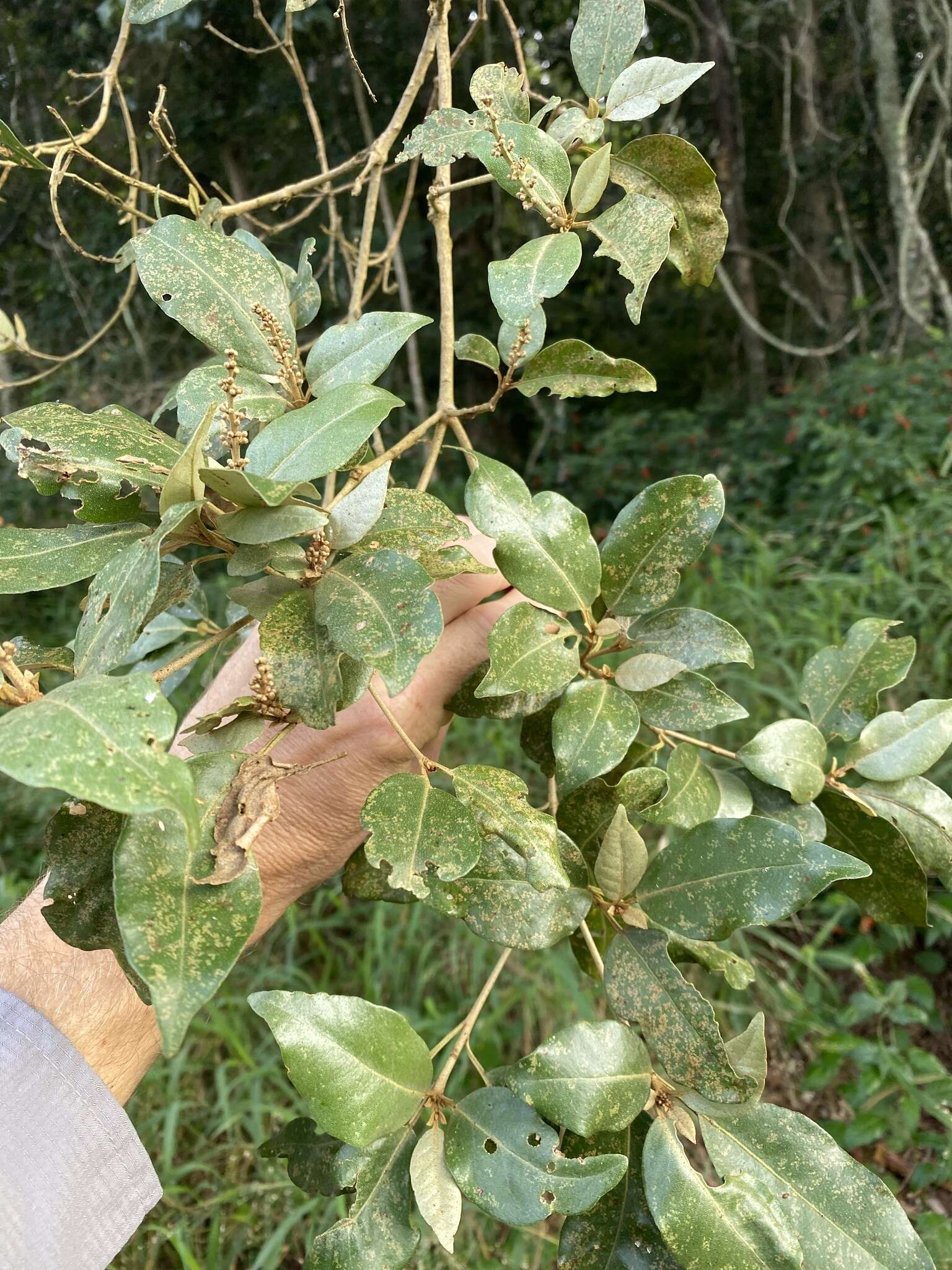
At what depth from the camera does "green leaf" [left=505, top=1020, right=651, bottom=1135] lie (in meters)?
0.47

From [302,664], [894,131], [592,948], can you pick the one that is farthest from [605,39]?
[894,131]

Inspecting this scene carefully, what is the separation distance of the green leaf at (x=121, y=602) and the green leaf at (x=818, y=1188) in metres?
0.41

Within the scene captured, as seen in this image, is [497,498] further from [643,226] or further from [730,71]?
[730,71]

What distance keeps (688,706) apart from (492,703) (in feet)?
0.42

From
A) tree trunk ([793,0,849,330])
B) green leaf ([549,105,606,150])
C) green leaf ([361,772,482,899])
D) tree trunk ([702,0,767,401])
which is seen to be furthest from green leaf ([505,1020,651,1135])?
tree trunk ([793,0,849,330])

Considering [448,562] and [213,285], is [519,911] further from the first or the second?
[213,285]

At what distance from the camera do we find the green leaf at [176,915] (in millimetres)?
319

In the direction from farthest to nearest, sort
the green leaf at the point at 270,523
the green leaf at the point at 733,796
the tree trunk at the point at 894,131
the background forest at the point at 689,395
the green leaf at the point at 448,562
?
the tree trunk at the point at 894,131 → the background forest at the point at 689,395 → the green leaf at the point at 733,796 → the green leaf at the point at 448,562 → the green leaf at the point at 270,523

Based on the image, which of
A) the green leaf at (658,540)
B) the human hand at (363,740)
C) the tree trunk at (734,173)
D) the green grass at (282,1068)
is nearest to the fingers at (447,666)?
the human hand at (363,740)

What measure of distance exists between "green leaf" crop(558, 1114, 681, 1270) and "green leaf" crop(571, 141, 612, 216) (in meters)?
0.56

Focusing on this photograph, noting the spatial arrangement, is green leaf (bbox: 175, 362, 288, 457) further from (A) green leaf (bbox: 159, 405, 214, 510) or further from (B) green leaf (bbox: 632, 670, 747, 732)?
(B) green leaf (bbox: 632, 670, 747, 732)

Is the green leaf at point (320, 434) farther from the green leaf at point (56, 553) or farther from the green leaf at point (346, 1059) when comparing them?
the green leaf at point (346, 1059)

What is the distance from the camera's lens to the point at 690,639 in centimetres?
57

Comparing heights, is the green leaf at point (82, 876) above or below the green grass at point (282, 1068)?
above
